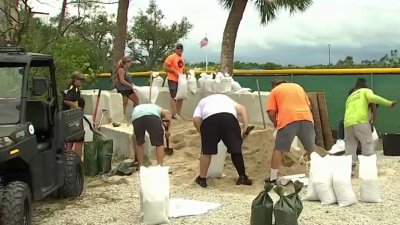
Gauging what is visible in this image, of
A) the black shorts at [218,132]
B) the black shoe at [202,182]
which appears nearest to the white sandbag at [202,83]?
the black shorts at [218,132]

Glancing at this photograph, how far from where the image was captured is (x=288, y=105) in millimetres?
8805

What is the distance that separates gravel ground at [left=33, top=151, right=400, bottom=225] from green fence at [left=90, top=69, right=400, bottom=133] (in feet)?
15.1

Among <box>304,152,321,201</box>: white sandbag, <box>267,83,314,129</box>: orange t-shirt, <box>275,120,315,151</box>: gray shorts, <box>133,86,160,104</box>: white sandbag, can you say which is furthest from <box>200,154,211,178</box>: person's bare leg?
<box>133,86,160,104</box>: white sandbag

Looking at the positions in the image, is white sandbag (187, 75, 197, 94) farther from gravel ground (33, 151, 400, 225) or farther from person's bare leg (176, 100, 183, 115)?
gravel ground (33, 151, 400, 225)

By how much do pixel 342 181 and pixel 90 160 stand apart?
4.22m

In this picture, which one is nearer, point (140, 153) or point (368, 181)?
point (368, 181)

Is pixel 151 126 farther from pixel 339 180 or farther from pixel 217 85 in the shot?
pixel 217 85

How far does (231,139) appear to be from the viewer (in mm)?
8680

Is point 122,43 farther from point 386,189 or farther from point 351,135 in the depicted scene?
point 386,189

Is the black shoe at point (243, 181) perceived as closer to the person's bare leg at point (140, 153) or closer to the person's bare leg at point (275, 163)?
the person's bare leg at point (275, 163)

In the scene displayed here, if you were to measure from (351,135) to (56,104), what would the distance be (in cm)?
492

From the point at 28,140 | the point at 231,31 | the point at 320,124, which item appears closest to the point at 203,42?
the point at 231,31

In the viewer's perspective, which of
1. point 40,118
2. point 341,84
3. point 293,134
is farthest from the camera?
point 341,84

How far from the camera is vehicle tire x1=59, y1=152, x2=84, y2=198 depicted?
25.6 ft
